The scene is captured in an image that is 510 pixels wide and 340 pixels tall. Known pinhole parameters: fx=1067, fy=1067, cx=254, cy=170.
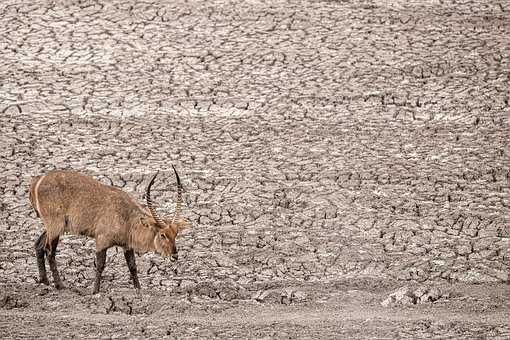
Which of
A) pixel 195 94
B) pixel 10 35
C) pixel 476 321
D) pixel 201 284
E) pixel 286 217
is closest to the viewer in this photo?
pixel 476 321

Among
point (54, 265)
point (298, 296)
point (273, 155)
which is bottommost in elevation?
point (298, 296)

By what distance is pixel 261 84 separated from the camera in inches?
503

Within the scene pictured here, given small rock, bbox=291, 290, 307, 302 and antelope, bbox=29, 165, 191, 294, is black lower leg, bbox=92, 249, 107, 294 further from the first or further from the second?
small rock, bbox=291, 290, 307, 302

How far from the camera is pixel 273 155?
37.2 feet

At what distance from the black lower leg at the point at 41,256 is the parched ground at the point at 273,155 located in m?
0.13

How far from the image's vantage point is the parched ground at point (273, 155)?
8.86m

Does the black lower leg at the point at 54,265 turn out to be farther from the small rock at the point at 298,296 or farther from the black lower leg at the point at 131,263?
the small rock at the point at 298,296

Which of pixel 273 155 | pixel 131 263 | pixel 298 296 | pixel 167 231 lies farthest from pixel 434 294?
pixel 273 155

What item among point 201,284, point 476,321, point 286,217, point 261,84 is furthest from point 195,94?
point 476,321

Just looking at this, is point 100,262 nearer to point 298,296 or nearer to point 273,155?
point 298,296

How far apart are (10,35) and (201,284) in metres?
6.13

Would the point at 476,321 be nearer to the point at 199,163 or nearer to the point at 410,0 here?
the point at 199,163

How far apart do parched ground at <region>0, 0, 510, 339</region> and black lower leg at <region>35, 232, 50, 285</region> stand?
0.13 metres

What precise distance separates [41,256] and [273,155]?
317 cm
